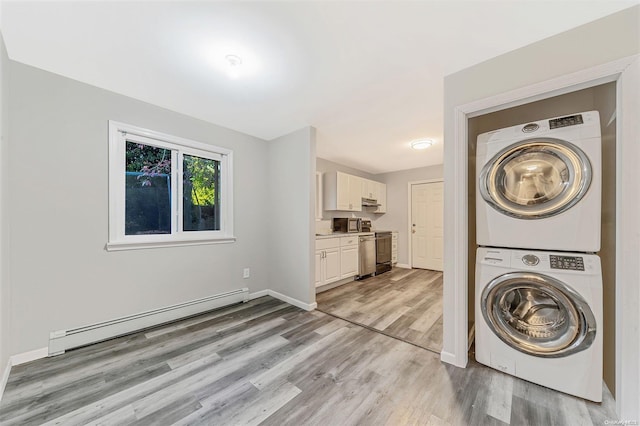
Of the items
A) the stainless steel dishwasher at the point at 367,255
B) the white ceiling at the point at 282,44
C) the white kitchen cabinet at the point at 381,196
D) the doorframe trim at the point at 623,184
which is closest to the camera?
the doorframe trim at the point at 623,184

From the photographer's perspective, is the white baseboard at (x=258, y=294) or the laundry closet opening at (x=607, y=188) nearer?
the laundry closet opening at (x=607, y=188)

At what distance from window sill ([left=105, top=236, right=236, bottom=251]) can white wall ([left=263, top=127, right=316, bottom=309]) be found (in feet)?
2.22

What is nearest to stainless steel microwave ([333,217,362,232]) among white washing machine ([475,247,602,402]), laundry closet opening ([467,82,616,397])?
white washing machine ([475,247,602,402])

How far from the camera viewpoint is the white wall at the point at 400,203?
18.1 feet

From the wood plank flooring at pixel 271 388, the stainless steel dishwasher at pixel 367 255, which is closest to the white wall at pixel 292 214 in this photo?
the wood plank flooring at pixel 271 388

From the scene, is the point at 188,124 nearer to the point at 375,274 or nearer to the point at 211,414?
the point at 211,414

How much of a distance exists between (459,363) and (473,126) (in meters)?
2.16

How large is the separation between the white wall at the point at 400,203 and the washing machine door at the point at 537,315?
3.88 metres

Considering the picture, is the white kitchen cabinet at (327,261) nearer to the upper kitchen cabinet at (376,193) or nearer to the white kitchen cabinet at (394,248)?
the upper kitchen cabinet at (376,193)

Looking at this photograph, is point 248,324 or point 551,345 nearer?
point 551,345

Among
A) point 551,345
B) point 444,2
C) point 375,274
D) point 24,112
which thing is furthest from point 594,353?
point 24,112

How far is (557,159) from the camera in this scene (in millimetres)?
1598

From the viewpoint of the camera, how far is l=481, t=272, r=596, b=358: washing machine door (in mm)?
1482

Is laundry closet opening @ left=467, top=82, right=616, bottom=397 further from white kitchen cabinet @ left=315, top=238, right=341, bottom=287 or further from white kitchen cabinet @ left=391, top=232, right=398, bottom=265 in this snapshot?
white kitchen cabinet @ left=391, top=232, right=398, bottom=265
